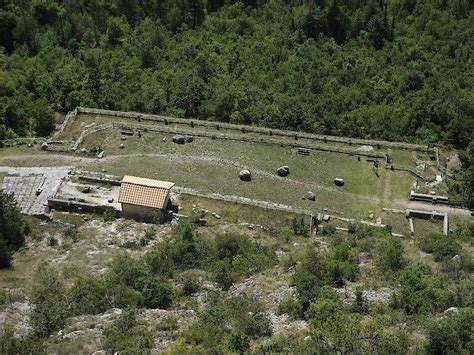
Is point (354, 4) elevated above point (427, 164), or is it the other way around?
point (354, 4)

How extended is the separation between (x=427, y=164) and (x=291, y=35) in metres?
33.9

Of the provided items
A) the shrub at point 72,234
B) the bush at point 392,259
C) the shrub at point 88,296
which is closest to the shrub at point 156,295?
the shrub at point 88,296

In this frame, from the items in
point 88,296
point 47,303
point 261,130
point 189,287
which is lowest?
point 189,287

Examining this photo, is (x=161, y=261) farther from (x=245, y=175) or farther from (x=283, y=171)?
(x=283, y=171)

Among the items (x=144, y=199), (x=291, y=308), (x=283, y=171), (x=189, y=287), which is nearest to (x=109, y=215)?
(x=144, y=199)

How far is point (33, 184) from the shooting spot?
188 feet

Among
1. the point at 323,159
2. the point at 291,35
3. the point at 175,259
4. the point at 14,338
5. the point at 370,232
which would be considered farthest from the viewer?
the point at 291,35

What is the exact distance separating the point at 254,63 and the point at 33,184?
114 ft

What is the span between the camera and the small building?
53375 millimetres

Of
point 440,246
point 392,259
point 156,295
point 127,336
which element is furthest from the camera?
point 440,246

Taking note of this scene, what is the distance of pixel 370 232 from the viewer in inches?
2055

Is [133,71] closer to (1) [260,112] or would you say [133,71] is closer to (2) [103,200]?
(1) [260,112]

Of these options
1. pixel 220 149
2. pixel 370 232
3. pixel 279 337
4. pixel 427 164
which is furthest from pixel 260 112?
pixel 279 337

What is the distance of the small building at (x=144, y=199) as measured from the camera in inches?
2101
